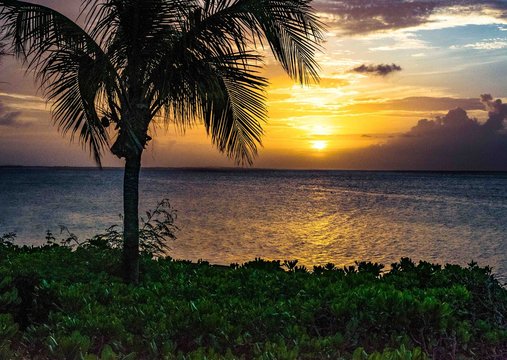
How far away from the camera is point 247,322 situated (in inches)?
194

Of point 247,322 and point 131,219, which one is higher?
point 131,219

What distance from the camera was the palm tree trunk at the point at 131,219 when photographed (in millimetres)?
8742

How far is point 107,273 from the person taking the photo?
9.16 meters

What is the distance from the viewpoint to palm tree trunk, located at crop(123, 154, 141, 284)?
28.7ft

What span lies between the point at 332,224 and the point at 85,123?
32.5 m

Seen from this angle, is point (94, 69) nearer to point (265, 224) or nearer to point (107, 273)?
point (107, 273)

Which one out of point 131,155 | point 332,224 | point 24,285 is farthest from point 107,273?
point 332,224

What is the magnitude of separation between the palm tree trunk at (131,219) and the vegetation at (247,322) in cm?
230

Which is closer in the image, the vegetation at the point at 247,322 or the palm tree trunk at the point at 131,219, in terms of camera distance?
the vegetation at the point at 247,322

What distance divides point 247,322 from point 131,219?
14.2 ft

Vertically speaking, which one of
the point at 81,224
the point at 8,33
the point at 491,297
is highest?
the point at 8,33

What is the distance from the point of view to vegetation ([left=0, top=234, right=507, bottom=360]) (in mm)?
4195

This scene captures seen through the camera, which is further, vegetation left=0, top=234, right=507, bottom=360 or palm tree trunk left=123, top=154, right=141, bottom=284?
palm tree trunk left=123, top=154, right=141, bottom=284

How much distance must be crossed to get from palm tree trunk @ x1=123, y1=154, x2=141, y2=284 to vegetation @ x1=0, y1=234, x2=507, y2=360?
2.30m
